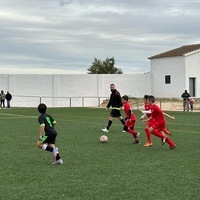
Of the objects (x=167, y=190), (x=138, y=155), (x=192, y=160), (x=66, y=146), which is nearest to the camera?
(x=167, y=190)

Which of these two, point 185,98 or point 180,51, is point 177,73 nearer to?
point 180,51

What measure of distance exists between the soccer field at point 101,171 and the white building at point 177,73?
34.6 meters

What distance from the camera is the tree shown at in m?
82.2

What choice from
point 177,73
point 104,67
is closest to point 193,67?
point 177,73

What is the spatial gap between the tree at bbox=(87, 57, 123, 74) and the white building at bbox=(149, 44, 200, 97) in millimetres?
29177

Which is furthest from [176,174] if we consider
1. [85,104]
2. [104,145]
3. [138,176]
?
[85,104]

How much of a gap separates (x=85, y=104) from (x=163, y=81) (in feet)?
29.4

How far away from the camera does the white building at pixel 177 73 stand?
50.2 metres

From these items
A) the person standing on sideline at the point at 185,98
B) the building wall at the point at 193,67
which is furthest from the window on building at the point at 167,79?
the person standing on sideline at the point at 185,98

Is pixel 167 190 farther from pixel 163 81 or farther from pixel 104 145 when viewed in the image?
pixel 163 81

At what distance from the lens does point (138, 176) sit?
9.40 metres

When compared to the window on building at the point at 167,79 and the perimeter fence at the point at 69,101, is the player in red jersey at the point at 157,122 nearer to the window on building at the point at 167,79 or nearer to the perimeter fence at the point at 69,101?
the perimeter fence at the point at 69,101

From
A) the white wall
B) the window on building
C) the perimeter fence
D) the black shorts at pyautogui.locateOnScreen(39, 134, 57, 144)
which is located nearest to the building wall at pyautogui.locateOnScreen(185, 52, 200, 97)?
the window on building

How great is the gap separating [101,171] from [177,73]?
41641 millimetres
